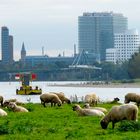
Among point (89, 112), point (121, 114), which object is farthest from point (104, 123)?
point (89, 112)

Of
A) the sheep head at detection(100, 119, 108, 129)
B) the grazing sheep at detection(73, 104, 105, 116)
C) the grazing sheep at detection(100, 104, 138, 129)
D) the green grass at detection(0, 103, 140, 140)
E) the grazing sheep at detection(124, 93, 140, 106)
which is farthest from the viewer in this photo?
the grazing sheep at detection(124, 93, 140, 106)

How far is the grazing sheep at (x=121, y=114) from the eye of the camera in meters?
25.8

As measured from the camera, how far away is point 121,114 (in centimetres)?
2597

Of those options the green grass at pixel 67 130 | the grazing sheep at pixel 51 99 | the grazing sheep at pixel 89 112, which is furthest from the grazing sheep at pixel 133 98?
the green grass at pixel 67 130

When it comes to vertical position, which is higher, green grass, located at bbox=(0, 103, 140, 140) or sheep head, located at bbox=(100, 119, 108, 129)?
sheep head, located at bbox=(100, 119, 108, 129)

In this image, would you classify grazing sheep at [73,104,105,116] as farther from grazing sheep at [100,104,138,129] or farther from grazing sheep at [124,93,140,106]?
grazing sheep at [124,93,140,106]

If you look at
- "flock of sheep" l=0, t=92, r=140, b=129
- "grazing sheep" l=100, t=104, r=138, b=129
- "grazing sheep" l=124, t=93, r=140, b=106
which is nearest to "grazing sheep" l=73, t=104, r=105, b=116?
"flock of sheep" l=0, t=92, r=140, b=129

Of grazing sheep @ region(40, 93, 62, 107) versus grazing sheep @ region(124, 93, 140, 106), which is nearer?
grazing sheep @ region(124, 93, 140, 106)

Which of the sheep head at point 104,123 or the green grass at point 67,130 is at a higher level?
the sheep head at point 104,123

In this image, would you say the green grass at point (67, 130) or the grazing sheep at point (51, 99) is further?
the grazing sheep at point (51, 99)

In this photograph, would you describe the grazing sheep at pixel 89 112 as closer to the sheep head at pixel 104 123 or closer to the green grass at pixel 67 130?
the green grass at pixel 67 130

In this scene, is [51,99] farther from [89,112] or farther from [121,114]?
[121,114]

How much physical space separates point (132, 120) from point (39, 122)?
4.60 m

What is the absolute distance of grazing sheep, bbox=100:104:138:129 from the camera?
25.8 meters
